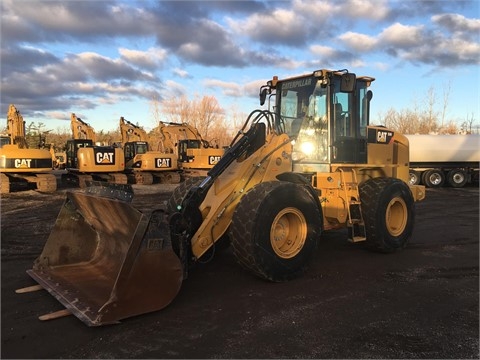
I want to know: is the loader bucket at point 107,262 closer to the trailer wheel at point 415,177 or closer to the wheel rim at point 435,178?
the trailer wheel at point 415,177

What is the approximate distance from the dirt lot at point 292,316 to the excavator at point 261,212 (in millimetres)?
215

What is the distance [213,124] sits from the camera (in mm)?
48656

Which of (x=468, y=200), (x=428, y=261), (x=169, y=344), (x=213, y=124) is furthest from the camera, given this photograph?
(x=213, y=124)

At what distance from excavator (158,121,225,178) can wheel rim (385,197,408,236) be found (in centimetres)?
1524

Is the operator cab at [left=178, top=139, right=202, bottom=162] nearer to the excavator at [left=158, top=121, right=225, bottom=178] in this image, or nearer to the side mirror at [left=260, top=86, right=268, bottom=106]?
the excavator at [left=158, top=121, right=225, bottom=178]

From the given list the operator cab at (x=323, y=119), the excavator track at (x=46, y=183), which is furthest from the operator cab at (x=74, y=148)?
the operator cab at (x=323, y=119)

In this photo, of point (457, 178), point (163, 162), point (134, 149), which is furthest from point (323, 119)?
point (457, 178)

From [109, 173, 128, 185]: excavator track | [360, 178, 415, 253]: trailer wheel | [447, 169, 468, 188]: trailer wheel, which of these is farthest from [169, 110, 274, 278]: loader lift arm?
[447, 169, 468, 188]: trailer wheel

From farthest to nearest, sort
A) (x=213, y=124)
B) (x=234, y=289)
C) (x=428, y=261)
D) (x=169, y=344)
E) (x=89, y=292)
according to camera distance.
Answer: (x=213, y=124) → (x=428, y=261) → (x=234, y=289) → (x=89, y=292) → (x=169, y=344)

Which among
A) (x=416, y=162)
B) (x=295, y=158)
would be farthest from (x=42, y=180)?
(x=416, y=162)

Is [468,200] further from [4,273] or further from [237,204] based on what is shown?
[4,273]

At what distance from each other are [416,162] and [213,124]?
2914cm

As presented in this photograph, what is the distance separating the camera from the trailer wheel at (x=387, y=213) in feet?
22.3

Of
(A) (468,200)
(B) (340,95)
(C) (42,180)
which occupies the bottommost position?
(A) (468,200)
